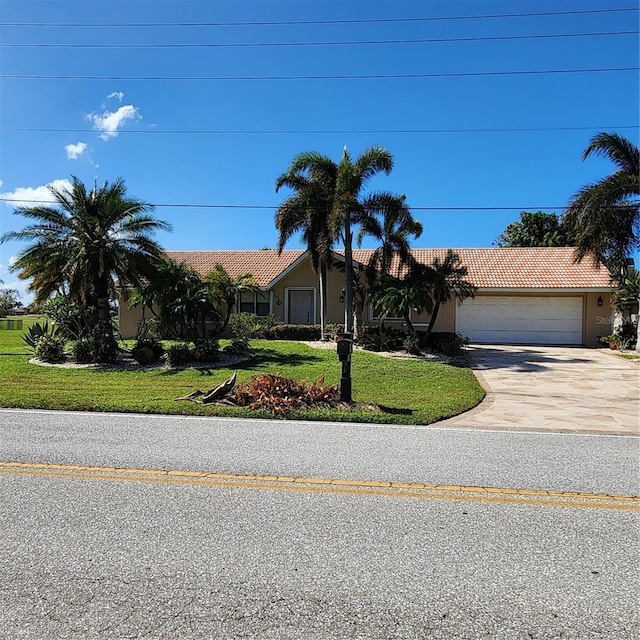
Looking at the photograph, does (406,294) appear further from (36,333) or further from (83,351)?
(36,333)

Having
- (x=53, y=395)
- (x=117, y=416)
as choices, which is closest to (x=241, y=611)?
(x=117, y=416)

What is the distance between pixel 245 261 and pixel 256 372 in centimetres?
1626

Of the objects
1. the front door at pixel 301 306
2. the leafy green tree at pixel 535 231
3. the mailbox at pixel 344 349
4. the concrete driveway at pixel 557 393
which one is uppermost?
the leafy green tree at pixel 535 231

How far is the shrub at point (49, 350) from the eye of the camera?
53.1ft

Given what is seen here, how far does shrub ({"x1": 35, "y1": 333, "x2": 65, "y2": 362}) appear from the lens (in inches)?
637

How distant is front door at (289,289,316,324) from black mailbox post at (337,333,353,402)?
16800mm

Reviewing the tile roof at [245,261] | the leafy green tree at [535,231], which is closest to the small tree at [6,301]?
the tile roof at [245,261]

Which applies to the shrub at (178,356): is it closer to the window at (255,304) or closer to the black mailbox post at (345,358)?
the black mailbox post at (345,358)

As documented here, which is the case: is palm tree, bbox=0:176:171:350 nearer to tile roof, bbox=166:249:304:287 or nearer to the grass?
the grass

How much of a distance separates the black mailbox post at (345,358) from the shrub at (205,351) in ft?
24.6

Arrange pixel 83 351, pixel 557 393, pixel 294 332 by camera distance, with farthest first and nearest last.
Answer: pixel 294 332 < pixel 83 351 < pixel 557 393

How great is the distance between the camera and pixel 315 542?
379 cm

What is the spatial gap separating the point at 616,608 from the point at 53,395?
10.2 metres

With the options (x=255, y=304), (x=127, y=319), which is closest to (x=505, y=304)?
(x=255, y=304)
